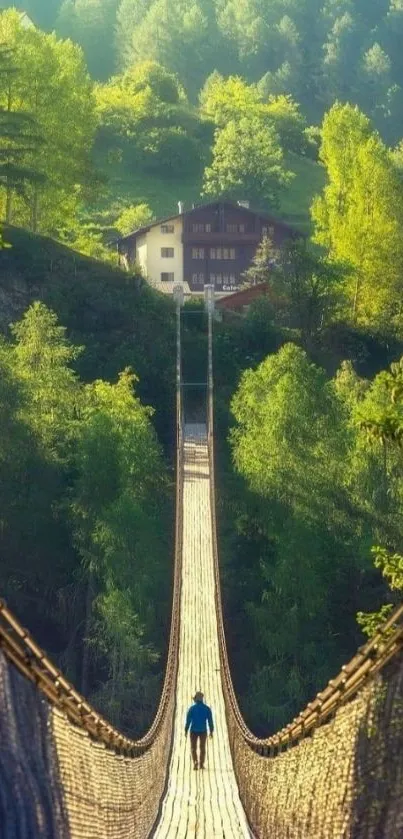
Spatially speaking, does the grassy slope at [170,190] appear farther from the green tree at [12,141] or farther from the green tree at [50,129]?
the green tree at [12,141]

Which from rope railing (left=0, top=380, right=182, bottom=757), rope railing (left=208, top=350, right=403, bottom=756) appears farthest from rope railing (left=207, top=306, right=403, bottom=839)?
rope railing (left=0, top=380, right=182, bottom=757)

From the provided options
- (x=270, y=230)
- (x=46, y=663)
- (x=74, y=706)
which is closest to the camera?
(x=46, y=663)

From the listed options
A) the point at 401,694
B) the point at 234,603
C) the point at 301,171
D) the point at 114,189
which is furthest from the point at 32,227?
the point at 401,694

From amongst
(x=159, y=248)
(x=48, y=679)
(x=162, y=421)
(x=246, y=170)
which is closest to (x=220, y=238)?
(x=159, y=248)

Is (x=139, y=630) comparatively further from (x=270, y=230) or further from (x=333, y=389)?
(x=270, y=230)

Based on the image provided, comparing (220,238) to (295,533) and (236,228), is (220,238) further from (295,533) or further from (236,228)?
(295,533)

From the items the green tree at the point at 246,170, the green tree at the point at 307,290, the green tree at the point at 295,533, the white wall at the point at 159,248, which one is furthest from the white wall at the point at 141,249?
the green tree at the point at 295,533

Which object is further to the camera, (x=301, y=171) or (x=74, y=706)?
(x=301, y=171)
